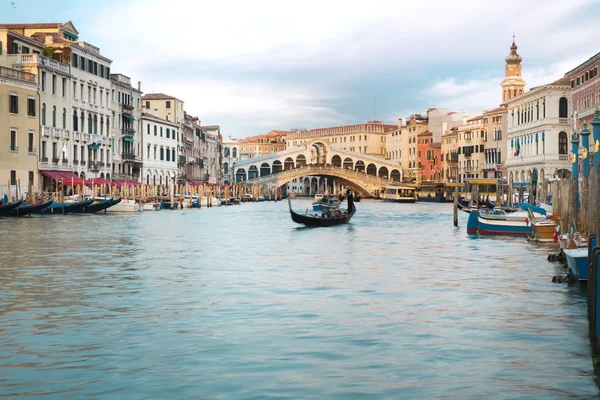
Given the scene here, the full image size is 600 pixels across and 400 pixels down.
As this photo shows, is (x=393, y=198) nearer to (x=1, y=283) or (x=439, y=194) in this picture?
(x=439, y=194)

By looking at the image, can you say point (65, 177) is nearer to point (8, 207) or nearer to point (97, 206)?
point (97, 206)

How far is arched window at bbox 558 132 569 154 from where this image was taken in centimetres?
4356

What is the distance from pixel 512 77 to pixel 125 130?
110 feet

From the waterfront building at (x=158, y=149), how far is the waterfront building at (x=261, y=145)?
55884 mm

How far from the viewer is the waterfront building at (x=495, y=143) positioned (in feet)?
188

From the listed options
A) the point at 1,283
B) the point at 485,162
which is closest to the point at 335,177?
the point at 485,162

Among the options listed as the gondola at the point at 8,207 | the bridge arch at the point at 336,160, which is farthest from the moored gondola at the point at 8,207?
the bridge arch at the point at 336,160

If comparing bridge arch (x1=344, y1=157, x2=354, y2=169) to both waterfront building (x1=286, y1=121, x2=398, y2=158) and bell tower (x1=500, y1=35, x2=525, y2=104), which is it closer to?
waterfront building (x1=286, y1=121, x2=398, y2=158)

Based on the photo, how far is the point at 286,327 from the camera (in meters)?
7.52

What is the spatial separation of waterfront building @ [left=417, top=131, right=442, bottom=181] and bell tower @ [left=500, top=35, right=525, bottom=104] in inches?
363

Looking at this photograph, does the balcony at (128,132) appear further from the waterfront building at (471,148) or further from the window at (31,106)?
the waterfront building at (471,148)

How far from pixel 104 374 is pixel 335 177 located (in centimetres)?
6133

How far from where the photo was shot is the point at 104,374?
224 inches

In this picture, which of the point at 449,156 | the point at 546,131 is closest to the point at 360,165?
the point at 449,156
